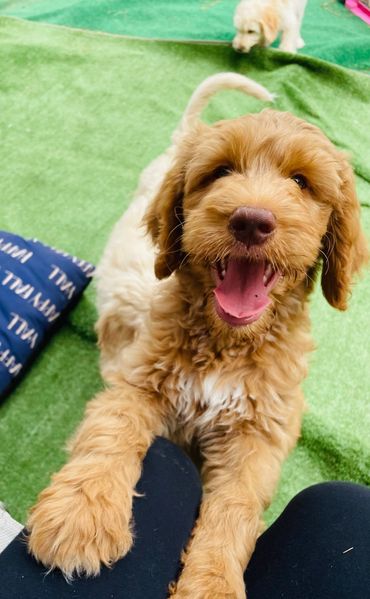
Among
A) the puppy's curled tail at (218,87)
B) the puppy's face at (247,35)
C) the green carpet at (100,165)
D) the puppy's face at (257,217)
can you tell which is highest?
the puppy's face at (257,217)

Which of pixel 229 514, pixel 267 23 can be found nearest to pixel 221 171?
pixel 229 514

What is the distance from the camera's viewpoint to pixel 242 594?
1.28 metres

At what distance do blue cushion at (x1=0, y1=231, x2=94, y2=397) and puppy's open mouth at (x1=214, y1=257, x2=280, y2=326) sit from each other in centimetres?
95

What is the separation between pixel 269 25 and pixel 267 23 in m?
0.03

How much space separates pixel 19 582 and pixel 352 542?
728 millimetres

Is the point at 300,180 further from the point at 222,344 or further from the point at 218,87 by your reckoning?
the point at 218,87

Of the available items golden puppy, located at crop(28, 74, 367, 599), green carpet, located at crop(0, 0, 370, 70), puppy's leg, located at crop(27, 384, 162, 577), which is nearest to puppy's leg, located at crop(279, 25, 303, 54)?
green carpet, located at crop(0, 0, 370, 70)

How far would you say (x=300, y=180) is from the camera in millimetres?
1573

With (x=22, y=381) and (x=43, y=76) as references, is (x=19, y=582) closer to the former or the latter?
(x=22, y=381)

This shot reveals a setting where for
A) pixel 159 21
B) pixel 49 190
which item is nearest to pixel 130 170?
pixel 49 190

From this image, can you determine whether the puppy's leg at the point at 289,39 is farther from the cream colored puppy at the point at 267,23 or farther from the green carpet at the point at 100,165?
the green carpet at the point at 100,165

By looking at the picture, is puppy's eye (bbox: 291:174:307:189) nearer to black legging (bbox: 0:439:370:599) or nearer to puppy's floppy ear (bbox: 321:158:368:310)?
puppy's floppy ear (bbox: 321:158:368:310)

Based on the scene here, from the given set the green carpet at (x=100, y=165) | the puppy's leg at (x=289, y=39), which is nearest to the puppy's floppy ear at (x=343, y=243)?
the green carpet at (x=100, y=165)

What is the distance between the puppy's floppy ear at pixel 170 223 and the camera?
1.70m
